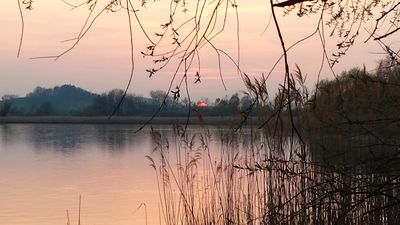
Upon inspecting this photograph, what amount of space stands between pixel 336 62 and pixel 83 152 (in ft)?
→ 74.2

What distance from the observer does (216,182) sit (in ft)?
22.0

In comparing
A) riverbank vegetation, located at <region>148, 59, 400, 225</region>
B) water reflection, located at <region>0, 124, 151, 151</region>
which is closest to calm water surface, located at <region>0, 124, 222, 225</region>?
riverbank vegetation, located at <region>148, 59, 400, 225</region>

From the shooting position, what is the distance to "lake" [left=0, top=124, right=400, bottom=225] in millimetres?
3602

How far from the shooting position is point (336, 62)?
2.73m

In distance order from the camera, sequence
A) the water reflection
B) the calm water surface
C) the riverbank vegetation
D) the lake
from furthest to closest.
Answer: the water reflection → the calm water surface → the riverbank vegetation → the lake

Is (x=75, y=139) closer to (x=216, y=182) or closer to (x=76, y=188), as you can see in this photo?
(x=76, y=188)

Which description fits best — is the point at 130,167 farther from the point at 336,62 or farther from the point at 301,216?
the point at 336,62

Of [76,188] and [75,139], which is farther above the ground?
[75,139]

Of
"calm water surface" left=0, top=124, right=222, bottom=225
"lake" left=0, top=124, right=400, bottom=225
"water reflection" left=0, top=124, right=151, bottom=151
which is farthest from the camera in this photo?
"water reflection" left=0, top=124, right=151, bottom=151

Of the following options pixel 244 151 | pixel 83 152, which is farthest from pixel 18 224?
pixel 83 152

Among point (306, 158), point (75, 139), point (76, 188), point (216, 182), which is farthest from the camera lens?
point (75, 139)

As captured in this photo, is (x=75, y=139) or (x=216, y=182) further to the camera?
Result: (x=75, y=139)

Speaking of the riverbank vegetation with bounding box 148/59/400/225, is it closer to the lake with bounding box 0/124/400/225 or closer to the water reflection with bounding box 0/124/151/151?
the lake with bounding box 0/124/400/225

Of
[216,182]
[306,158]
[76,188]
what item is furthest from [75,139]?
[306,158]
